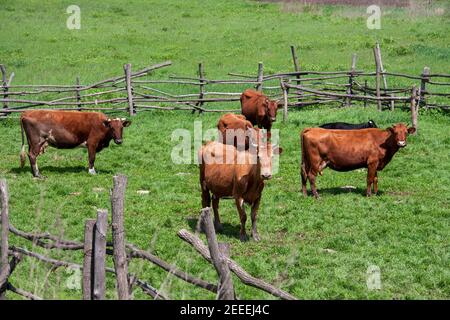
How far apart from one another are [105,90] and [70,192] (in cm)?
1006

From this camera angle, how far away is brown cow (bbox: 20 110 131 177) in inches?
573

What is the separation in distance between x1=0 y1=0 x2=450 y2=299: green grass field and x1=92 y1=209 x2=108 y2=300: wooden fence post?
499 millimetres

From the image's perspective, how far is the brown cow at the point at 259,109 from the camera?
1770 cm

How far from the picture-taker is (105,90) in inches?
891

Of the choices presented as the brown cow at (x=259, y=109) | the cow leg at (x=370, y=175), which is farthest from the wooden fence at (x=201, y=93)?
the cow leg at (x=370, y=175)

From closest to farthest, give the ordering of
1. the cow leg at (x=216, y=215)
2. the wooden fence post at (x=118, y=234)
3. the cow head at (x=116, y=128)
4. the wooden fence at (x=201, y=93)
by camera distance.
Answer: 1. the wooden fence post at (x=118, y=234)
2. the cow leg at (x=216, y=215)
3. the cow head at (x=116, y=128)
4. the wooden fence at (x=201, y=93)

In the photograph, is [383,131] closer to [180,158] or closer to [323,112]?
[180,158]

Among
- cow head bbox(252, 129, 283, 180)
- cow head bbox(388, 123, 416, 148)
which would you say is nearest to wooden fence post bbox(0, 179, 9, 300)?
cow head bbox(252, 129, 283, 180)

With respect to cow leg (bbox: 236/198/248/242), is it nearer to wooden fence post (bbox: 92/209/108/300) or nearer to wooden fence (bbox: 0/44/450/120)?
wooden fence post (bbox: 92/209/108/300)

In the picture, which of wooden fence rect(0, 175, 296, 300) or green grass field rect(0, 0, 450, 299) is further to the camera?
green grass field rect(0, 0, 450, 299)

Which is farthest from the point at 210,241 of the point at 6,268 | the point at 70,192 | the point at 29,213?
the point at 70,192

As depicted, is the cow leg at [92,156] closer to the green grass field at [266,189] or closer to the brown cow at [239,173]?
the green grass field at [266,189]

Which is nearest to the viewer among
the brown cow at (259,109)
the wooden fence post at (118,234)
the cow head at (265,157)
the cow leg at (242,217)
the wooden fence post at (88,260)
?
the wooden fence post at (118,234)

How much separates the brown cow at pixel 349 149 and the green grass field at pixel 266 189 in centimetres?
44
